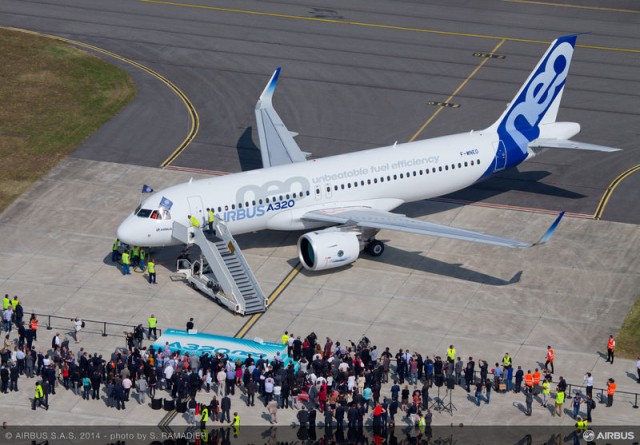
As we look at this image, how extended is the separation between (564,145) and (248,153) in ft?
73.8

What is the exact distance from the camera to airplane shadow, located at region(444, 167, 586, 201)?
277ft

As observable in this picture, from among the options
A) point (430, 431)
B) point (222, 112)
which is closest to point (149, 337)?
point (430, 431)

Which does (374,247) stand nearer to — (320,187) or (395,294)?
(395,294)

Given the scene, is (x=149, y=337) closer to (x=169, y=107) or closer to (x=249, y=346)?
(x=249, y=346)

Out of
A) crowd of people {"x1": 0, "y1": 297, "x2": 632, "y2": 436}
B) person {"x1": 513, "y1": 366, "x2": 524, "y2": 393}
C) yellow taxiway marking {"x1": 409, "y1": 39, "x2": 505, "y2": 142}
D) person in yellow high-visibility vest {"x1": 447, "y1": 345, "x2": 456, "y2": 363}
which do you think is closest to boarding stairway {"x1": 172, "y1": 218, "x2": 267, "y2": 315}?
crowd of people {"x1": 0, "y1": 297, "x2": 632, "y2": 436}

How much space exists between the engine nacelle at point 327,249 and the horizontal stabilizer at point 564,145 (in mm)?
15336

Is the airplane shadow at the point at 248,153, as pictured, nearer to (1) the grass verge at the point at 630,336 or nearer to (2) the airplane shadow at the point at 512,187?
(2) the airplane shadow at the point at 512,187

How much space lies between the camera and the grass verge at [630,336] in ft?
219

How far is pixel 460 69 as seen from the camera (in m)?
102

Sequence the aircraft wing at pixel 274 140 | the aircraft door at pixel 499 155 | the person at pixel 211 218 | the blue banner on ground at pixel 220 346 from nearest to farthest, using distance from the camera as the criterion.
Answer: the blue banner on ground at pixel 220 346
the person at pixel 211 218
the aircraft door at pixel 499 155
the aircraft wing at pixel 274 140

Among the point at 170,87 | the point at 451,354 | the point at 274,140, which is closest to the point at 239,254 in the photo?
the point at 451,354

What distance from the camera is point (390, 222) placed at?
2926 inches

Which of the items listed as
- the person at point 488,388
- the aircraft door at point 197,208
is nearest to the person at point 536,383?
the person at point 488,388

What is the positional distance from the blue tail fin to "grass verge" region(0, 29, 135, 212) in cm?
3087
